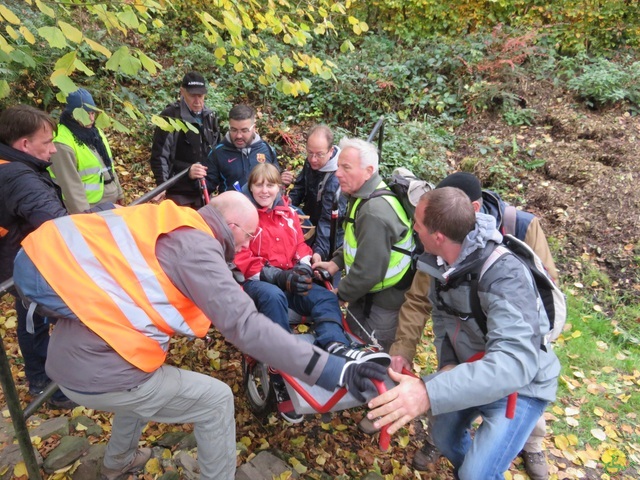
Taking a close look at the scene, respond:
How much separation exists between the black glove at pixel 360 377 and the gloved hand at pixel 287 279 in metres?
1.14

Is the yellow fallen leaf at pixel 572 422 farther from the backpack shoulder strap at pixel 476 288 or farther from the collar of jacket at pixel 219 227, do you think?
the collar of jacket at pixel 219 227

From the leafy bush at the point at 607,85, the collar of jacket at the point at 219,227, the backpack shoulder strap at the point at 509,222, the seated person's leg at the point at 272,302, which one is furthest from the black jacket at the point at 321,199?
the leafy bush at the point at 607,85

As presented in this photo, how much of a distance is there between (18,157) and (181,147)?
228 cm

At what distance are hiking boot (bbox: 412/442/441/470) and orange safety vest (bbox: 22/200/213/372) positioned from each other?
222 centimetres

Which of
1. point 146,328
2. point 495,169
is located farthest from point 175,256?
point 495,169

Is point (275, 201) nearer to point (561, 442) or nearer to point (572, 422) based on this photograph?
point (561, 442)

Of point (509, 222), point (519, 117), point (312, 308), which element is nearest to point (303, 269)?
point (312, 308)

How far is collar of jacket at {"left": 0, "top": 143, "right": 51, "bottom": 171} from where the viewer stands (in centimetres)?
299

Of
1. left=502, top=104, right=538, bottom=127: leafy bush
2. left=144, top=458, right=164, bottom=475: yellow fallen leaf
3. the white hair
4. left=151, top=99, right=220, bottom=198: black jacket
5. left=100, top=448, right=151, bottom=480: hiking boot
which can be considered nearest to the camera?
left=100, top=448, right=151, bottom=480: hiking boot

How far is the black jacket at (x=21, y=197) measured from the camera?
2924 mm

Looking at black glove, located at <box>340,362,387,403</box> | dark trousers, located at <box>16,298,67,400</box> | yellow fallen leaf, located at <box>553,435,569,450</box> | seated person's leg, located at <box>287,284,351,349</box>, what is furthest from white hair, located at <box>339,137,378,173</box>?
yellow fallen leaf, located at <box>553,435,569,450</box>

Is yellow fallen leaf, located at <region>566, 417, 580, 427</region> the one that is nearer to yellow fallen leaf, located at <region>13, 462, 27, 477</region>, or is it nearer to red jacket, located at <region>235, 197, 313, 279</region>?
red jacket, located at <region>235, 197, 313, 279</region>

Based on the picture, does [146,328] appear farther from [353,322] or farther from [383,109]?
[383,109]

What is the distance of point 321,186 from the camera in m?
4.52
